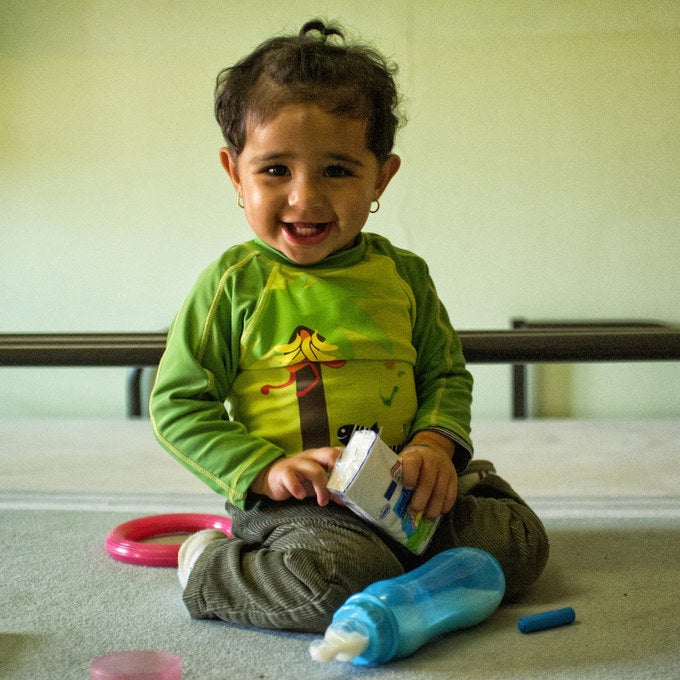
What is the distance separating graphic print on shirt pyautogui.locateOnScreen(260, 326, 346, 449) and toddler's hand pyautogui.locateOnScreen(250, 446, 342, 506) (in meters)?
0.05

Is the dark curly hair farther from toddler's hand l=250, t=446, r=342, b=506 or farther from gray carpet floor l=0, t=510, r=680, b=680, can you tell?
gray carpet floor l=0, t=510, r=680, b=680

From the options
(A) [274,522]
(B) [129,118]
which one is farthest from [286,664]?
(B) [129,118]

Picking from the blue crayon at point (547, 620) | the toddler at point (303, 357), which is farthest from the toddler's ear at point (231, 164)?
the blue crayon at point (547, 620)

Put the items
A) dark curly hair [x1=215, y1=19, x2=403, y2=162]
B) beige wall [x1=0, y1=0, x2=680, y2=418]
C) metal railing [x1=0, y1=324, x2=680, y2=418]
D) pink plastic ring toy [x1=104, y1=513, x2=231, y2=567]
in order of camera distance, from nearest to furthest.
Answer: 1. dark curly hair [x1=215, y1=19, x2=403, y2=162]
2. pink plastic ring toy [x1=104, y1=513, x2=231, y2=567]
3. metal railing [x1=0, y1=324, x2=680, y2=418]
4. beige wall [x1=0, y1=0, x2=680, y2=418]

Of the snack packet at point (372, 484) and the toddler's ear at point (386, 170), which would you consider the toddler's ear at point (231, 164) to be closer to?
the toddler's ear at point (386, 170)

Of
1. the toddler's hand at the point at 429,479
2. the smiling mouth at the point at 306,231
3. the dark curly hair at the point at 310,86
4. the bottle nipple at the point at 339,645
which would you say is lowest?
the bottle nipple at the point at 339,645

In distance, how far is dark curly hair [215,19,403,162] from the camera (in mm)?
903

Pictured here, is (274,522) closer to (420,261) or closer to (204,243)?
(420,261)

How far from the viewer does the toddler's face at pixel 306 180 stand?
2.94 ft

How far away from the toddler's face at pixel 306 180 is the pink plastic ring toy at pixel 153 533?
351 mm

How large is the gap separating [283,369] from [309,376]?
28 millimetres

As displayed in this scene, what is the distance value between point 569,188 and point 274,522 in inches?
68.6

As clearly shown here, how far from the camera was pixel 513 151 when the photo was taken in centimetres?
239

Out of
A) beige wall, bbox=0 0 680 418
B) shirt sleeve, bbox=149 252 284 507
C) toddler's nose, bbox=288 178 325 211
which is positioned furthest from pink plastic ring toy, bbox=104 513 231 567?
beige wall, bbox=0 0 680 418
